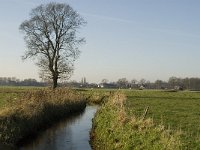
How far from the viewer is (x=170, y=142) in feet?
46.5

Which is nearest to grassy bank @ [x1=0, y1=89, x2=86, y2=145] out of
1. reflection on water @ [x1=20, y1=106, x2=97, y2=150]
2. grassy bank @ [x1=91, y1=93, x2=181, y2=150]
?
reflection on water @ [x1=20, y1=106, x2=97, y2=150]

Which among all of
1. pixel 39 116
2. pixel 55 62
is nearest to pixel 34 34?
pixel 55 62

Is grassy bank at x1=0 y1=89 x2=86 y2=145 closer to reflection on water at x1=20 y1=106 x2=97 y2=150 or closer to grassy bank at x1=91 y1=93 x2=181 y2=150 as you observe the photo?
reflection on water at x1=20 y1=106 x2=97 y2=150

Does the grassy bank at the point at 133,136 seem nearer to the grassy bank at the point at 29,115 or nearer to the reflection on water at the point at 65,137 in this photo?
the reflection on water at the point at 65,137

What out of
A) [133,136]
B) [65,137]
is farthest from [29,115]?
[133,136]

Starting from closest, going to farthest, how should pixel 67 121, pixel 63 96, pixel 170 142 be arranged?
1. pixel 170 142
2. pixel 67 121
3. pixel 63 96

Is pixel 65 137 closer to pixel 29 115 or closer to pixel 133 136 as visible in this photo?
pixel 29 115

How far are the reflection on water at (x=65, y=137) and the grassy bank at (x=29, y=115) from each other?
0.66 m

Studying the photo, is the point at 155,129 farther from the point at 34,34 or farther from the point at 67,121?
the point at 34,34

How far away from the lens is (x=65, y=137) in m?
23.8

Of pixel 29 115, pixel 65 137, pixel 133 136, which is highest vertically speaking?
pixel 29 115

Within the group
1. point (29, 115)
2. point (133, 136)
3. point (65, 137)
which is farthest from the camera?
point (65, 137)

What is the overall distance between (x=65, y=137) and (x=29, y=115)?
242 cm

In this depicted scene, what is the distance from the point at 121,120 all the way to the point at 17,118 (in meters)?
5.53
